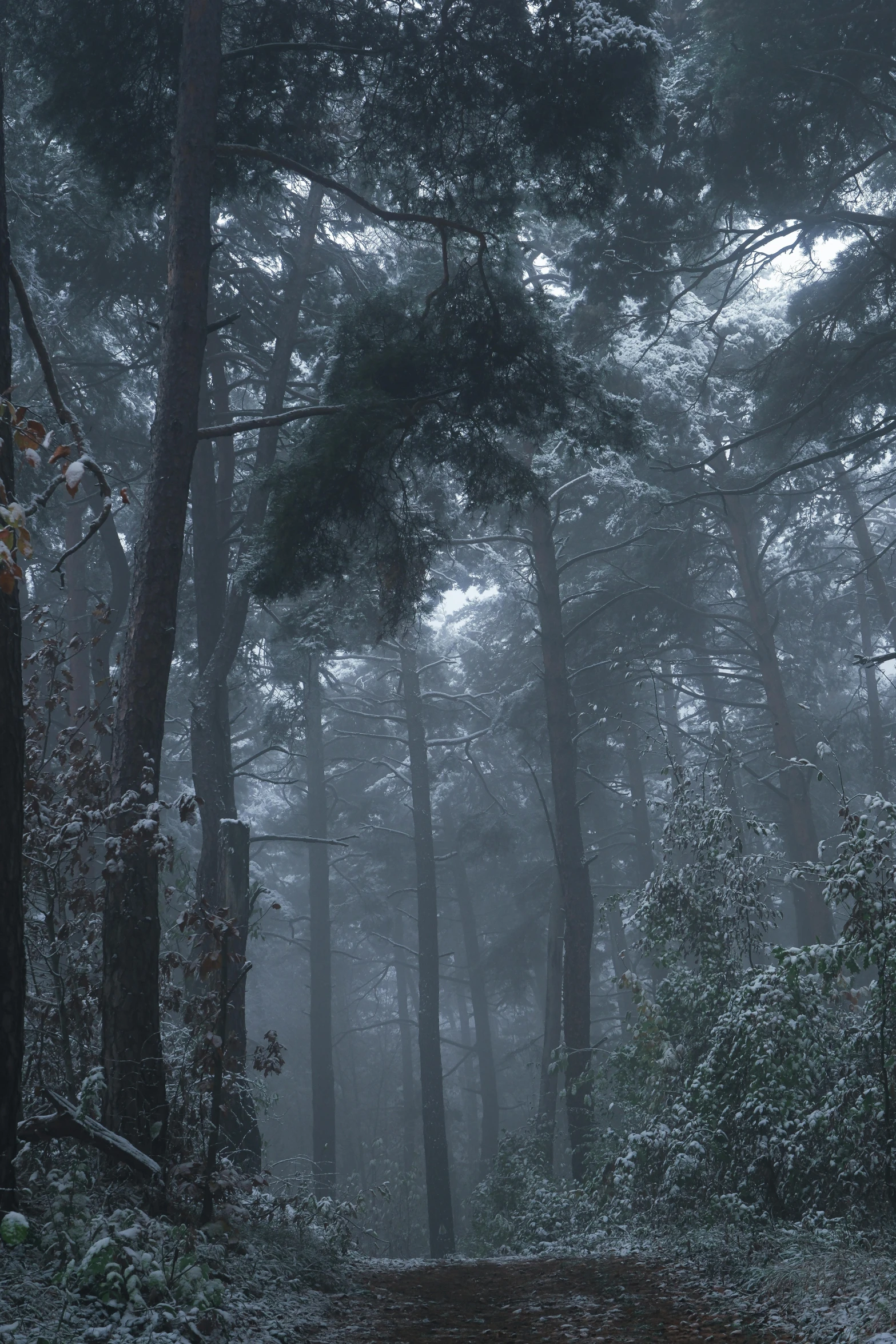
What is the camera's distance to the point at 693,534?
19.8 meters

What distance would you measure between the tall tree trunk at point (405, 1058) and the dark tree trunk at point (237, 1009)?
21.8 meters

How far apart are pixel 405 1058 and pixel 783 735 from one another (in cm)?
2339

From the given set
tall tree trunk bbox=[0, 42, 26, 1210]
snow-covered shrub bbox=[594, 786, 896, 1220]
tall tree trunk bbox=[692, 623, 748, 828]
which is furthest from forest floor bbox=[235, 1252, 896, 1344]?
tall tree trunk bbox=[692, 623, 748, 828]

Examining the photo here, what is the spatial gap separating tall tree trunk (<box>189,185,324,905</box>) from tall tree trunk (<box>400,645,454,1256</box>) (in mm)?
9819

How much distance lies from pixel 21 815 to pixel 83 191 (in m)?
11.4

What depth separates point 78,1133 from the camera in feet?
16.5

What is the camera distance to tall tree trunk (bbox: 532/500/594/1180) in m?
13.5

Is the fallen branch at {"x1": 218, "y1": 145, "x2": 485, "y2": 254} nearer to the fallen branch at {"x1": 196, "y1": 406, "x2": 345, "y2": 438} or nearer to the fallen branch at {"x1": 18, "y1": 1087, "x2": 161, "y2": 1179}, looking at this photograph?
the fallen branch at {"x1": 196, "y1": 406, "x2": 345, "y2": 438}

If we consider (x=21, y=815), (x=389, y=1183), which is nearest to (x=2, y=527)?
(x=21, y=815)

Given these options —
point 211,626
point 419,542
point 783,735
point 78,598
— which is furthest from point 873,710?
point 419,542

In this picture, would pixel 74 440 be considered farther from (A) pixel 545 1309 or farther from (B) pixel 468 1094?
(B) pixel 468 1094

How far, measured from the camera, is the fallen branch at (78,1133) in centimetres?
494

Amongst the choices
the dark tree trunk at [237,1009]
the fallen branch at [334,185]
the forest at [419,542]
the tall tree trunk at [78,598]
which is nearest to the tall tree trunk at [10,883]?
the forest at [419,542]

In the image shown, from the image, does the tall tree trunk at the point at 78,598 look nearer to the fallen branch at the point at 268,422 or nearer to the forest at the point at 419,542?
the forest at the point at 419,542
